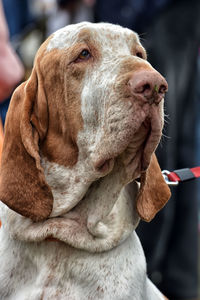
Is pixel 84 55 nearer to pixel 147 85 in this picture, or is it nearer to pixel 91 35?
pixel 91 35

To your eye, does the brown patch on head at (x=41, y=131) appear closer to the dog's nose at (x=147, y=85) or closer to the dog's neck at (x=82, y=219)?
the dog's neck at (x=82, y=219)

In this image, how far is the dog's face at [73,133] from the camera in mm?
2309

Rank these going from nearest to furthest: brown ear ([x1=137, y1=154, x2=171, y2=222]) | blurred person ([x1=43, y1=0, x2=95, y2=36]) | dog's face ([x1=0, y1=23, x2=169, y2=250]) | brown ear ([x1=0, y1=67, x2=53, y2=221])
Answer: dog's face ([x1=0, y1=23, x2=169, y2=250])
brown ear ([x1=0, y1=67, x2=53, y2=221])
brown ear ([x1=137, y1=154, x2=171, y2=222])
blurred person ([x1=43, y1=0, x2=95, y2=36])

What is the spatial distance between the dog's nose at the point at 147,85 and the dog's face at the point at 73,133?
3.4 inches

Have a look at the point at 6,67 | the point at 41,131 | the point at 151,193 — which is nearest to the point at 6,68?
the point at 6,67

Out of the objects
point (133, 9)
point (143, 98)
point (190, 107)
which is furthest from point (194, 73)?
point (143, 98)

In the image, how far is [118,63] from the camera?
230 centimetres

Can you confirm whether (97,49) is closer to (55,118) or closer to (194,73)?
(55,118)

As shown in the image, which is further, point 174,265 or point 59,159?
point 174,265

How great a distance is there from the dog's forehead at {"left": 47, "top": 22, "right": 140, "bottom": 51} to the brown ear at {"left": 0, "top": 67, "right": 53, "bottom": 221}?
17 centimetres

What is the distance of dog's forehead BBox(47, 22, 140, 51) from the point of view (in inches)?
95.3

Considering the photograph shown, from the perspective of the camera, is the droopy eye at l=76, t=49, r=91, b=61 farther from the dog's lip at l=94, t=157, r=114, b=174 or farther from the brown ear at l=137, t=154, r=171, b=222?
the brown ear at l=137, t=154, r=171, b=222

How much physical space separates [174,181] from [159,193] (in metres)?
0.31

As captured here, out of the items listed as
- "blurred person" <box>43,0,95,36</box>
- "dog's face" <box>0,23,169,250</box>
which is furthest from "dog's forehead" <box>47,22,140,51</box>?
"blurred person" <box>43,0,95,36</box>
